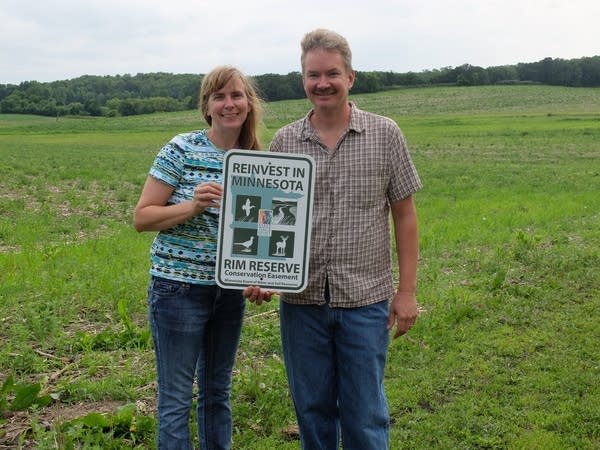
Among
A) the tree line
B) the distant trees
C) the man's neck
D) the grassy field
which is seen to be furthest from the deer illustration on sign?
the tree line

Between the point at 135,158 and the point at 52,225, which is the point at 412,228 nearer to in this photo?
the point at 52,225

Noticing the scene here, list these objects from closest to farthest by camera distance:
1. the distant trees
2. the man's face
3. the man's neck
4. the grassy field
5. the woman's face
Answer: the man's face, the man's neck, the woman's face, the grassy field, the distant trees

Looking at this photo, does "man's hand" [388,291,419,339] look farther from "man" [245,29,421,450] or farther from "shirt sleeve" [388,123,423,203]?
"shirt sleeve" [388,123,423,203]

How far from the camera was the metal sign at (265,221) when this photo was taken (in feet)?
10.1

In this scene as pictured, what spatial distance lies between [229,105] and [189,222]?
60cm

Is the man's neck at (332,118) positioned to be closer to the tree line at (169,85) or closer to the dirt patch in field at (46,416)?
the dirt patch in field at (46,416)

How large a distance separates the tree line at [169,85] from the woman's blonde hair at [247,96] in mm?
76696

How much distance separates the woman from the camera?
3180 mm

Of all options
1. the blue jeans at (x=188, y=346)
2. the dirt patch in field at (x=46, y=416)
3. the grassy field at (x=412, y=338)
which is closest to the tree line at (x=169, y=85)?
the grassy field at (x=412, y=338)

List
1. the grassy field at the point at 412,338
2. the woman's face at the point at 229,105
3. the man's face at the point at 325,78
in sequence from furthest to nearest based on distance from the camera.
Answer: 1. the grassy field at the point at 412,338
2. the woman's face at the point at 229,105
3. the man's face at the point at 325,78

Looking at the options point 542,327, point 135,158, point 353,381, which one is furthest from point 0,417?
point 135,158

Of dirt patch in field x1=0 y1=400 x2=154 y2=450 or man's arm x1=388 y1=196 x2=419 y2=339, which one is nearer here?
man's arm x1=388 y1=196 x2=419 y2=339

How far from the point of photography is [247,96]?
3.34 metres

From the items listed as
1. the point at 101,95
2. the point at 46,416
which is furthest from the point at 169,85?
the point at 46,416
